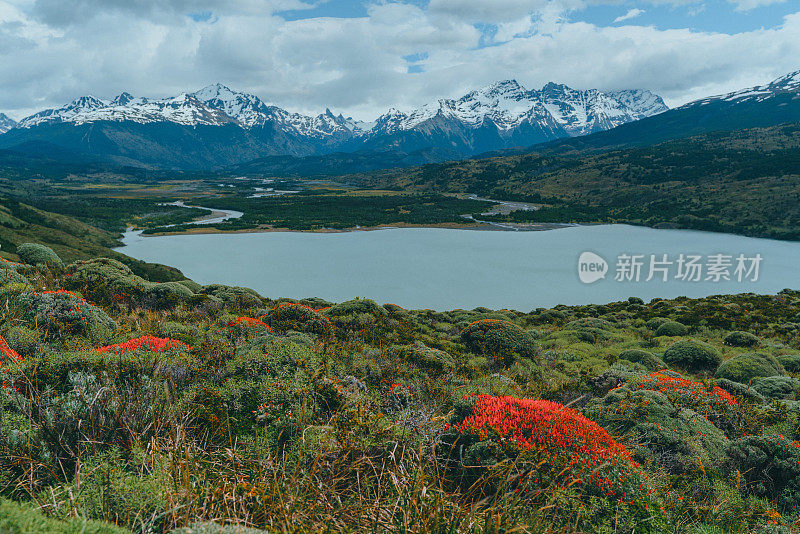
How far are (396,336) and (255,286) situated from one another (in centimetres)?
2717

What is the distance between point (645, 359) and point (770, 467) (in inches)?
348

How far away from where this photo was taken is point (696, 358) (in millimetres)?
13922

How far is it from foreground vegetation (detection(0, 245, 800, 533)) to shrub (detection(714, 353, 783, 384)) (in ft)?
8.40

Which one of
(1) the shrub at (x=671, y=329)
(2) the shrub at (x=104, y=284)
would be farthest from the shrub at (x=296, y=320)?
(1) the shrub at (x=671, y=329)

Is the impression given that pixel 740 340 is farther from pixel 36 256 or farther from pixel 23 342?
pixel 36 256

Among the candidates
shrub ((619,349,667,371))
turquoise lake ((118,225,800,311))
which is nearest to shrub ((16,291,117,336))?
shrub ((619,349,667,371))

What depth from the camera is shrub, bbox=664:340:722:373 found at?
13.8 m

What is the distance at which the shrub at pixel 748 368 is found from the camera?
1178 cm

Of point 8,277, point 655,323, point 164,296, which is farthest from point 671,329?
point 8,277

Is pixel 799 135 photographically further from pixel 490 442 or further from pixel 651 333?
pixel 490 442

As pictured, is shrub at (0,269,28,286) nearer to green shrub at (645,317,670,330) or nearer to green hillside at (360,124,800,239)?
green shrub at (645,317,670,330)

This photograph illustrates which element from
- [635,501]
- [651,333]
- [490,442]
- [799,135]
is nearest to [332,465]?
[490,442]

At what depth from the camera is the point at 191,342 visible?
8.16 m

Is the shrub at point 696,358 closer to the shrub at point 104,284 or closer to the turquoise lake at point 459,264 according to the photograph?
the turquoise lake at point 459,264
